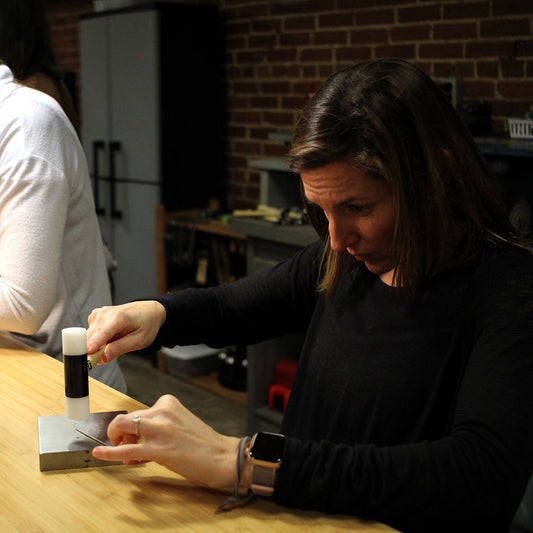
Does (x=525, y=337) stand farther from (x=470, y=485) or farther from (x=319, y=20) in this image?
(x=319, y=20)

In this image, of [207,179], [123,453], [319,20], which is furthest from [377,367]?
[207,179]

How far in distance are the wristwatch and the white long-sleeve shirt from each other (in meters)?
0.68

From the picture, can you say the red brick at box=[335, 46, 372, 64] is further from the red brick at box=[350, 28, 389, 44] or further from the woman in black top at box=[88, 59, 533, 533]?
the woman in black top at box=[88, 59, 533, 533]

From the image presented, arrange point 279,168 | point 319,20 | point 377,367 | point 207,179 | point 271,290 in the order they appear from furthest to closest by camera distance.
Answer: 1. point 207,179
2. point 319,20
3. point 279,168
4. point 271,290
5. point 377,367

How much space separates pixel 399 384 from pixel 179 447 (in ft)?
1.26

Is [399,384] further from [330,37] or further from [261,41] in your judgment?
[261,41]

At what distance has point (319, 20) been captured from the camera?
12.2 ft

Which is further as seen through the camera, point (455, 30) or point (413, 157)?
point (455, 30)

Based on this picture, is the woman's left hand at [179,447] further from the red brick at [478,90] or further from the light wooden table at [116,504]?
the red brick at [478,90]

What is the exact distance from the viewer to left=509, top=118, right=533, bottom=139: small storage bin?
263 cm

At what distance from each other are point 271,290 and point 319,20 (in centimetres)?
257

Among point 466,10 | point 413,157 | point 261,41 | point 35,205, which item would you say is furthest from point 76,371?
point 261,41

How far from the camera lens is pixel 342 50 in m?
3.62

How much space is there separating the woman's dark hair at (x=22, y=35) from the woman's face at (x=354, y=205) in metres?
0.90
